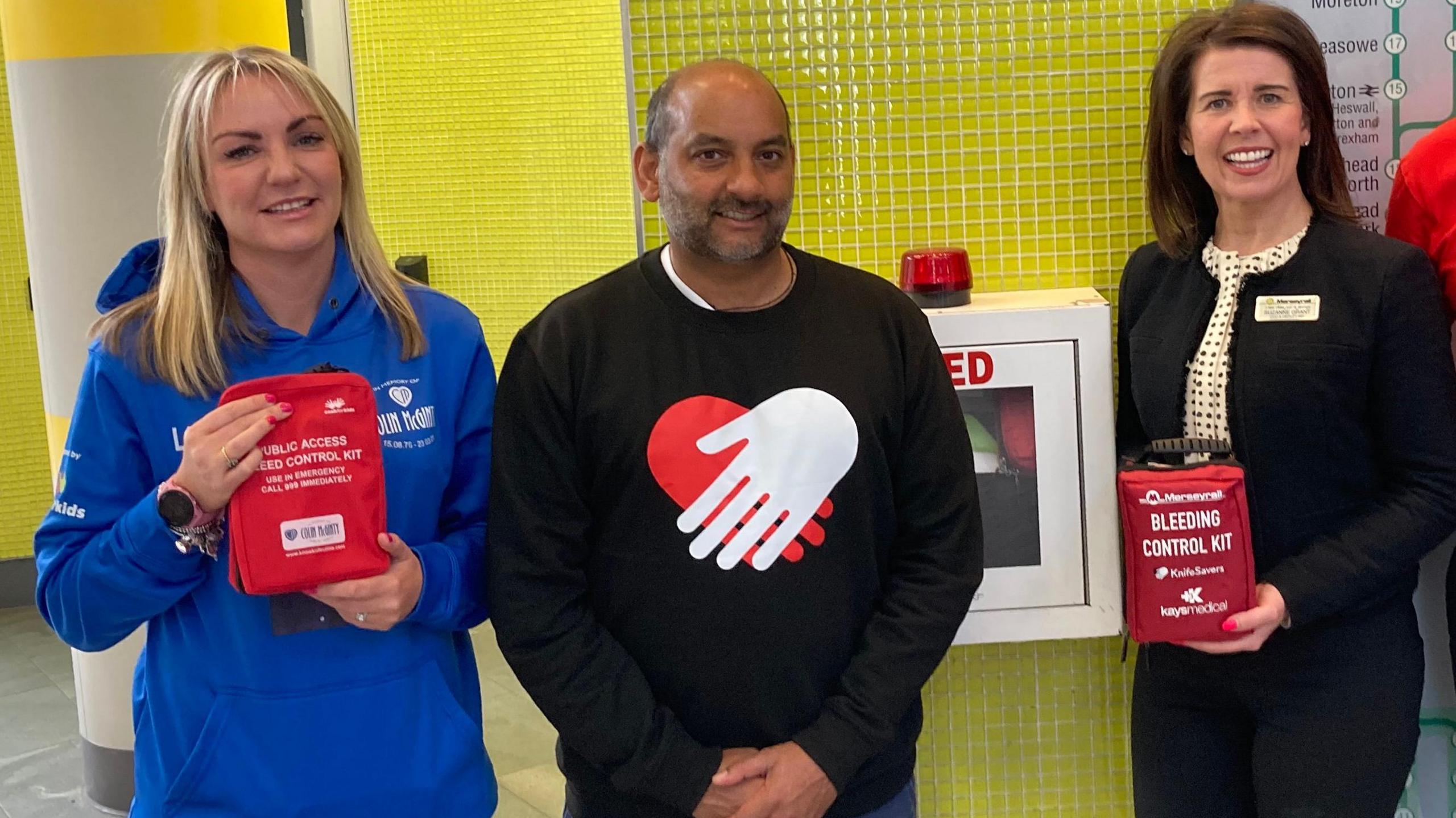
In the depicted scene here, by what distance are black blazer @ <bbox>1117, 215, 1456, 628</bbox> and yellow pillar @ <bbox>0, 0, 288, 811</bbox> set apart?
270cm

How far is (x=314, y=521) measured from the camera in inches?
61.1

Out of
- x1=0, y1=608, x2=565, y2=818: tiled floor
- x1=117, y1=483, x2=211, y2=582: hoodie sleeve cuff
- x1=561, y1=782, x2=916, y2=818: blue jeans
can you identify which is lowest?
x1=0, y1=608, x2=565, y2=818: tiled floor

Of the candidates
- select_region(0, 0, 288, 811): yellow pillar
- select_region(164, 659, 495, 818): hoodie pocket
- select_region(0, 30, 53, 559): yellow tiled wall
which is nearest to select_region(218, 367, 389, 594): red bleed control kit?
select_region(164, 659, 495, 818): hoodie pocket

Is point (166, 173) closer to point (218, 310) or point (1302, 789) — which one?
point (218, 310)

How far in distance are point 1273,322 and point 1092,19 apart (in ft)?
2.32

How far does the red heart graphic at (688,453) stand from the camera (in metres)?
1.72

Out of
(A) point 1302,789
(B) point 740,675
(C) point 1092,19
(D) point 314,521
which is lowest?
(A) point 1302,789

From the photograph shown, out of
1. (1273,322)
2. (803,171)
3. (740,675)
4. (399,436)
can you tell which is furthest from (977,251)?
(399,436)

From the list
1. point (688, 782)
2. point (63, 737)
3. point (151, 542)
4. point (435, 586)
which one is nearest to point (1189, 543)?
point (688, 782)

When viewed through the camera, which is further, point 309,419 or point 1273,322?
point 1273,322

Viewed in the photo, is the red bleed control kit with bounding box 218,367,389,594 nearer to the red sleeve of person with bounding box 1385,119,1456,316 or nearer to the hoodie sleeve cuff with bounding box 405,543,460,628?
the hoodie sleeve cuff with bounding box 405,543,460,628

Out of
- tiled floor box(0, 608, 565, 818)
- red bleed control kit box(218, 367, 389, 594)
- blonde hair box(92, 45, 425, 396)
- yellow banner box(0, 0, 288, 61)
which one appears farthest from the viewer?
tiled floor box(0, 608, 565, 818)

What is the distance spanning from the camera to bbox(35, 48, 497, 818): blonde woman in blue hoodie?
5.33ft

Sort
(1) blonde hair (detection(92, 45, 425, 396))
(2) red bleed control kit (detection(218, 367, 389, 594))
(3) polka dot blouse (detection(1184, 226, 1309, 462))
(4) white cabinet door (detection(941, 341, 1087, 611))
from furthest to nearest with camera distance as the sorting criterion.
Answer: (4) white cabinet door (detection(941, 341, 1087, 611))
(3) polka dot blouse (detection(1184, 226, 1309, 462))
(1) blonde hair (detection(92, 45, 425, 396))
(2) red bleed control kit (detection(218, 367, 389, 594))
